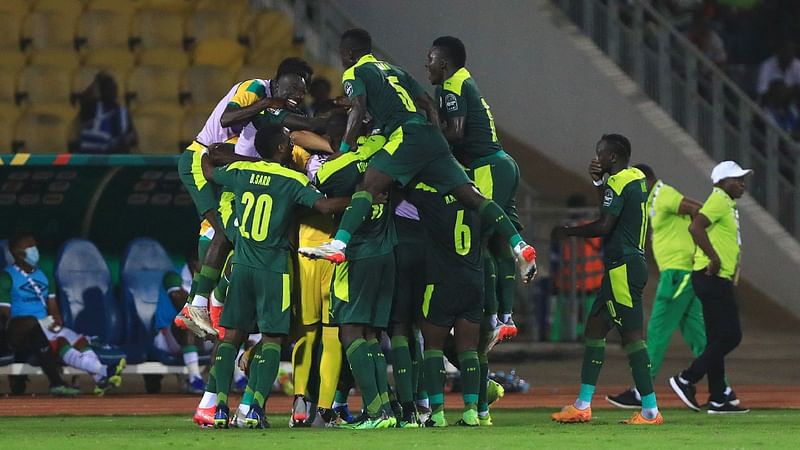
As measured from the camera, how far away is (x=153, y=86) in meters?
23.0

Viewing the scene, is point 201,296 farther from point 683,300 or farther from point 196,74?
point 196,74

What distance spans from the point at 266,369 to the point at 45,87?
11.3 metres

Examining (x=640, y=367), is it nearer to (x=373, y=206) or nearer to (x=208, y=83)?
(x=373, y=206)

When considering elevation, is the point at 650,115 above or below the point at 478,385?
above

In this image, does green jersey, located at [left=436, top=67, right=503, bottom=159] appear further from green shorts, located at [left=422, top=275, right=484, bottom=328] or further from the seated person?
the seated person

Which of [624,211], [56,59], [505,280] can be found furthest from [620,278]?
[56,59]

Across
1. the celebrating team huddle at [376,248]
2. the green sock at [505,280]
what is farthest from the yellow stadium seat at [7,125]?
the green sock at [505,280]

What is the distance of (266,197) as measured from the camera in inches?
486

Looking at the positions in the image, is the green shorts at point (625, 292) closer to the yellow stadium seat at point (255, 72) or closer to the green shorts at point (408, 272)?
the green shorts at point (408, 272)

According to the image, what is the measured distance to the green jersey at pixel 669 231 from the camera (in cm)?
1702

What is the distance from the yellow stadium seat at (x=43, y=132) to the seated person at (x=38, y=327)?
366cm

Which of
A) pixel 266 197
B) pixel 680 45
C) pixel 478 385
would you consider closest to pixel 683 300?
pixel 478 385

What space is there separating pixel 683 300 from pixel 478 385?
179 inches

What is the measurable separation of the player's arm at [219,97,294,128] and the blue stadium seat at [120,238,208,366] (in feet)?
19.0
